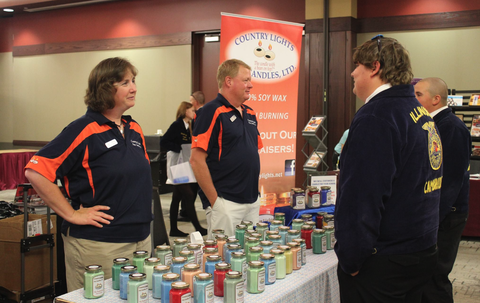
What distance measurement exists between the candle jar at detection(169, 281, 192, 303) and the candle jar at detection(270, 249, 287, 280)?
0.46 m

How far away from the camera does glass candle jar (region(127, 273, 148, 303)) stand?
4.84ft

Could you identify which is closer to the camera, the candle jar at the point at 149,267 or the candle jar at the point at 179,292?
the candle jar at the point at 179,292

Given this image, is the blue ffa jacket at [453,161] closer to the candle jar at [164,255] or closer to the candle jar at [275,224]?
the candle jar at [275,224]

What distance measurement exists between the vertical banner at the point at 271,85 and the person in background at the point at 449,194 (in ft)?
4.75

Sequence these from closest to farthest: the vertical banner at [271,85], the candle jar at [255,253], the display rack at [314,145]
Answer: the candle jar at [255,253] → the vertical banner at [271,85] → the display rack at [314,145]

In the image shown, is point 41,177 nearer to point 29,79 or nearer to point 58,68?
point 58,68

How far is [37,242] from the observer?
10.5 feet

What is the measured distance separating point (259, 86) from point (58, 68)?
7928 mm

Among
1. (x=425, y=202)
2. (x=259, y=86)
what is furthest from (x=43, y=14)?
(x=425, y=202)

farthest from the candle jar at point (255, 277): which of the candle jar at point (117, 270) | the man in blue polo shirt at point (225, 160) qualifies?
the man in blue polo shirt at point (225, 160)

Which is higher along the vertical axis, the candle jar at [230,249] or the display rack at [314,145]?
the display rack at [314,145]

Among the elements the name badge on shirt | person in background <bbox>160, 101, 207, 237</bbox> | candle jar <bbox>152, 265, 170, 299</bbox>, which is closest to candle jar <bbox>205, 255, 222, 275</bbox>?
candle jar <bbox>152, 265, 170, 299</bbox>

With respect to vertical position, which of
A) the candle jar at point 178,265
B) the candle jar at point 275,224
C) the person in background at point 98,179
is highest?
the person in background at point 98,179

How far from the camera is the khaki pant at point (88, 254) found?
195 centimetres
